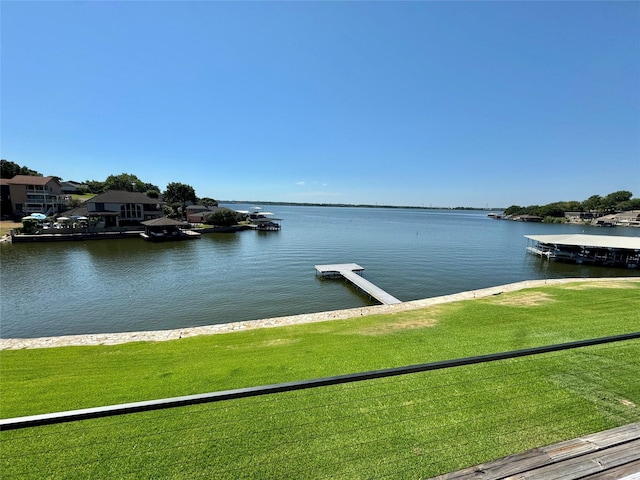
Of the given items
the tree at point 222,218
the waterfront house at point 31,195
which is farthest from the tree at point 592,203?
the waterfront house at point 31,195

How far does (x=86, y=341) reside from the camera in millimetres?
9078

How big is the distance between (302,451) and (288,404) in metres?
0.94

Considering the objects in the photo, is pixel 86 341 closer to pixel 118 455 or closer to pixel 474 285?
pixel 118 455

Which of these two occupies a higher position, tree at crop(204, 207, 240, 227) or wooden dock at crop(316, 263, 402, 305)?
tree at crop(204, 207, 240, 227)

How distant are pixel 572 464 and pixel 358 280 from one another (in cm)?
1684

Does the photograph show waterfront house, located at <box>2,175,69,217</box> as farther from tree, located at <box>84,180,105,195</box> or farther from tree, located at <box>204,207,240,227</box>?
tree, located at <box>84,180,105,195</box>

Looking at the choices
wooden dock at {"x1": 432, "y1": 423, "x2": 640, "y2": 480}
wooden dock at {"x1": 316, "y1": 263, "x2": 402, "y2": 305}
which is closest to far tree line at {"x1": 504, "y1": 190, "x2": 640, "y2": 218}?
wooden dock at {"x1": 316, "y1": 263, "x2": 402, "y2": 305}

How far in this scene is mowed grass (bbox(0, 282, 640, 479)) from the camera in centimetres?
296

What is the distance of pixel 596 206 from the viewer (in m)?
121

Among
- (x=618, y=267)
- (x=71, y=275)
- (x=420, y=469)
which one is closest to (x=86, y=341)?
(x=420, y=469)

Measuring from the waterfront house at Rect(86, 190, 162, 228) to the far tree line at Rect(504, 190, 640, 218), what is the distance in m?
136

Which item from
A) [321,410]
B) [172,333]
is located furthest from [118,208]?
[321,410]

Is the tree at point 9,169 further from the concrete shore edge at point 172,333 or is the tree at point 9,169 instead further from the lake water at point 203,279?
the concrete shore edge at point 172,333

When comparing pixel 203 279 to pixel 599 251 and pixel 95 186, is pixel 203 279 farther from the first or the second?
pixel 95 186
